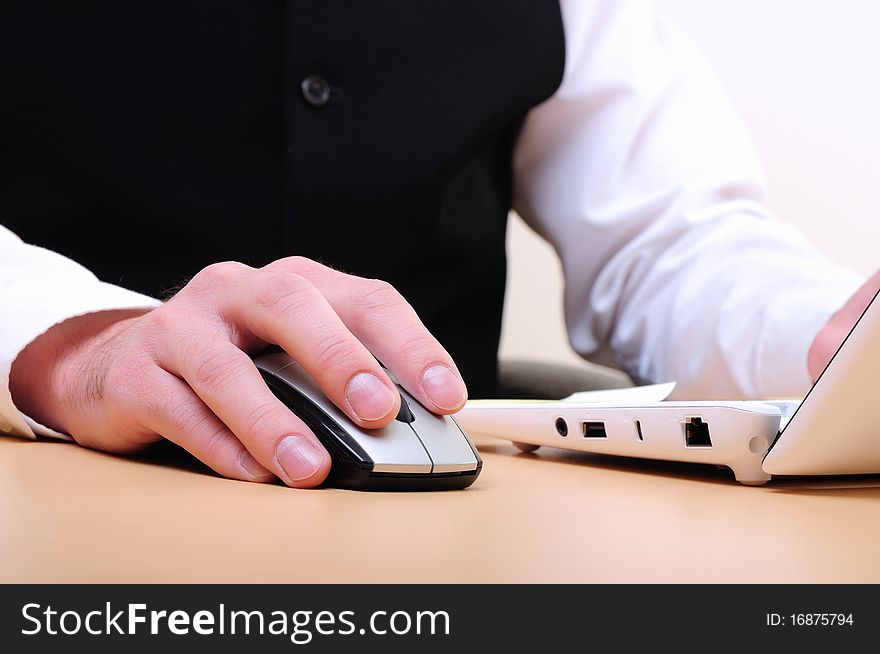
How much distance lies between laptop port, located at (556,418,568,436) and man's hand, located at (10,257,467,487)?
0.32 feet

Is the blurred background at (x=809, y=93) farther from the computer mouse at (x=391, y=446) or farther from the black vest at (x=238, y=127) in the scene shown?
the computer mouse at (x=391, y=446)

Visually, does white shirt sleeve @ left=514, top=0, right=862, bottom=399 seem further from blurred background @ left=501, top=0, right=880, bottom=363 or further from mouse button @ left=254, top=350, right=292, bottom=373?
blurred background @ left=501, top=0, right=880, bottom=363

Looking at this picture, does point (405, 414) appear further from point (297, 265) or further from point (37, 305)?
point (37, 305)

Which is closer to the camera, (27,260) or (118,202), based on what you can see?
(27,260)

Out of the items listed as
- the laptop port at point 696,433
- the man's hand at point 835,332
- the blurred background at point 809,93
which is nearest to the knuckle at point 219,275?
the laptop port at point 696,433

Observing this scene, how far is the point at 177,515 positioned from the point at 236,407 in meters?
0.08

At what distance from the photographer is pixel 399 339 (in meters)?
0.47

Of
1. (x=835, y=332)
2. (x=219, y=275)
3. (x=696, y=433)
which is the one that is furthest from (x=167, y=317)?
(x=835, y=332)

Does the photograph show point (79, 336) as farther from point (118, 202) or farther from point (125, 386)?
point (118, 202)

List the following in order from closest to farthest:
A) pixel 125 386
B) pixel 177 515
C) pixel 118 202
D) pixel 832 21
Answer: pixel 177 515
pixel 125 386
pixel 118 202
pixel 832 21

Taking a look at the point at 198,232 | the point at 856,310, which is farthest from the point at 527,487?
the point at 198,232

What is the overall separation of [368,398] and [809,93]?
181 centimetres

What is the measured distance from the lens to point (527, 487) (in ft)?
1.55

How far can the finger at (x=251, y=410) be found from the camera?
44 cm
